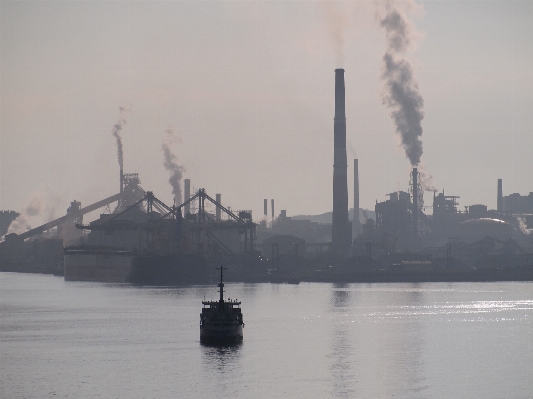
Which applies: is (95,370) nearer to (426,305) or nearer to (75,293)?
(426,305)

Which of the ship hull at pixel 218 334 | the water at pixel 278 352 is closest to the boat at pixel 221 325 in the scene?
the ship hull at pixel 218 334

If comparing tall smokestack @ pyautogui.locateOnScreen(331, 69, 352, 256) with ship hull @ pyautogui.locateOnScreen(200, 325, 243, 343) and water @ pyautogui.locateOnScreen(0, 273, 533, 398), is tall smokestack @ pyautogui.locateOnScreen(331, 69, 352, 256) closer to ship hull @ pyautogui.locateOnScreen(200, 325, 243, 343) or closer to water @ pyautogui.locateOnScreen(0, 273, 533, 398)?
water @ pyautogui.locateOnScreen(0, 273, 533, 398)

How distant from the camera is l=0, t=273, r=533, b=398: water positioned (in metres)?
56.2

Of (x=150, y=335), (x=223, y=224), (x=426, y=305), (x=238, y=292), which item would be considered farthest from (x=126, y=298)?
(x=223, y=224)

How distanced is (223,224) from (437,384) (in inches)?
5555

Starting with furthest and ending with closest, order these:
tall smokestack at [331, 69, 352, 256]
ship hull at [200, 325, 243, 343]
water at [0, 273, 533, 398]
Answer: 1. tall smokestack at [331, 69, 352, 256]
2. ship hull at [200, 325, 243, 343]
3. water at [0, 273, 533, 398]

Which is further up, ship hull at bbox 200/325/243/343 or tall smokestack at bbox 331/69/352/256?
tall smokestack at bbox 331/69/352/256

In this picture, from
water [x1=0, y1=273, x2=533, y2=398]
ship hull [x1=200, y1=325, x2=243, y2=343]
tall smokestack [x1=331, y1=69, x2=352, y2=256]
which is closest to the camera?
water [x1=0, y1=273, x2=533, y2=398]

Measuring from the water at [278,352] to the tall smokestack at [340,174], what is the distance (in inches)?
2368

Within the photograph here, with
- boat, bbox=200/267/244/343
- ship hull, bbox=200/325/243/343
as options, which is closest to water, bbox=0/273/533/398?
ship hull, bbox=200/325/243/343

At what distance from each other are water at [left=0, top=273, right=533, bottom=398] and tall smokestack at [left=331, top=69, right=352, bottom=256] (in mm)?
60143

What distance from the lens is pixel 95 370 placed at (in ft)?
204

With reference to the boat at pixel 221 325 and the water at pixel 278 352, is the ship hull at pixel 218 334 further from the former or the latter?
the water at pixel 278 352

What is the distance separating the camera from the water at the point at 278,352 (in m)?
56.2
